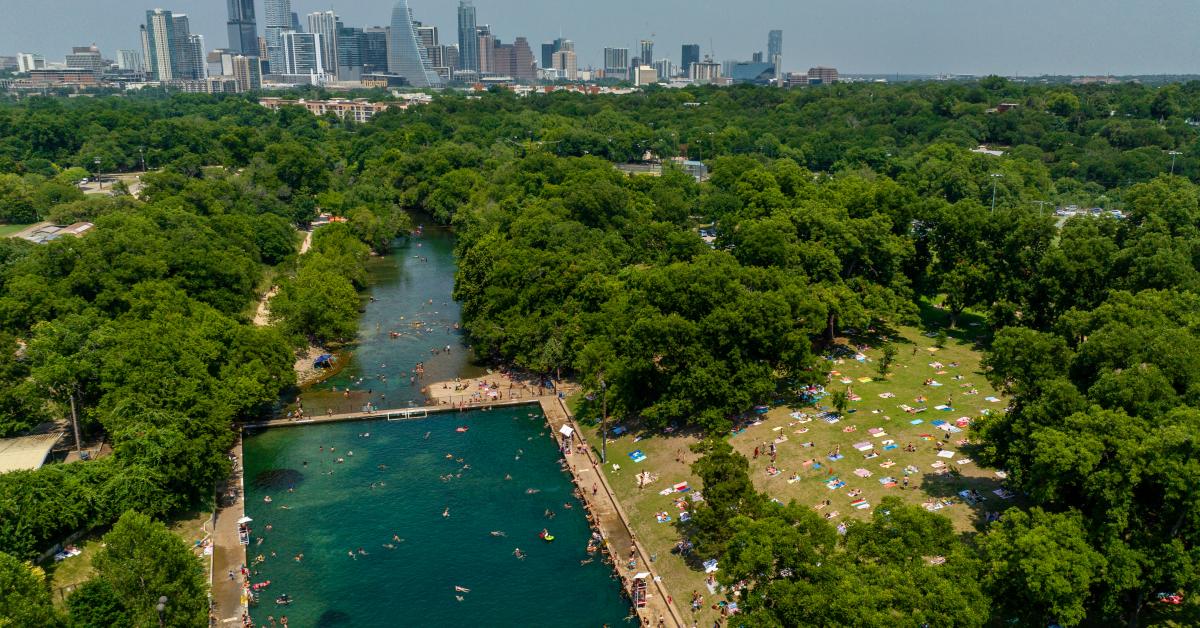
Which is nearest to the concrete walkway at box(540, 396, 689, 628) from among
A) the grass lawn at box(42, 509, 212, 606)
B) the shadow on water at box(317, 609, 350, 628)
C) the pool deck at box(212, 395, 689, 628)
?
the pool deck at box(212, 395, 689, 628)

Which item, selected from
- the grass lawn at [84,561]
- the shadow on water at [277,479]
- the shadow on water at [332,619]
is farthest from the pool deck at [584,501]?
the shadow on water at [332,619]

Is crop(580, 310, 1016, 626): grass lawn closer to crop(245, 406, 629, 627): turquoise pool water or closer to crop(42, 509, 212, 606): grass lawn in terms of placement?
crop(245, 406, 629, 627): turquoise pool water

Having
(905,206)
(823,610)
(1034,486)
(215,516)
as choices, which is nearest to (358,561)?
(215,516)

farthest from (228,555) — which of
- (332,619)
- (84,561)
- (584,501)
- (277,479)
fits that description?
(584,501)

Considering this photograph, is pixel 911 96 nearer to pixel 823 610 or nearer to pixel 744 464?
pixel 744 464

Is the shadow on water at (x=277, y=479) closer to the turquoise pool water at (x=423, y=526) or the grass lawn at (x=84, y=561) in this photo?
the turquoise pool water at (x=423, y=526)

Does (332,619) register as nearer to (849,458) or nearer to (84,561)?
(84,561)
